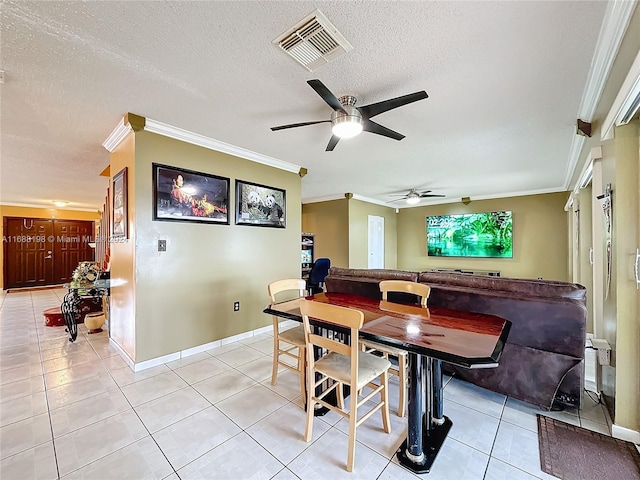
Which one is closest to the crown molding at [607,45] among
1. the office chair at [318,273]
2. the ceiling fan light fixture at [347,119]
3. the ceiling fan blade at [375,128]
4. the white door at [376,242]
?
the ceiling fan blade at [375,128]

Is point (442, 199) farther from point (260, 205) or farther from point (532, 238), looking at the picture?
point (260, 205)

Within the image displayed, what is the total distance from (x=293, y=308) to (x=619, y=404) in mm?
2272

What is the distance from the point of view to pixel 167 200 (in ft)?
9.68

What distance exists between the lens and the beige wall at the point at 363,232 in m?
6.70

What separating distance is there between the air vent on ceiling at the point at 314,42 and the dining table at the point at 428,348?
175 centimetres

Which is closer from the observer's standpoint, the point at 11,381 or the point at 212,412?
the point at 212,412

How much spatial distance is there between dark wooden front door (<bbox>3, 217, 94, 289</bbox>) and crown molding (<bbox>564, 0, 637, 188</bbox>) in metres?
11.5

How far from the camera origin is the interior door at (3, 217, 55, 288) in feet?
24.3

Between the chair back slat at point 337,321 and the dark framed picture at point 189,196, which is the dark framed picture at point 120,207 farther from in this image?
the chair back slat at point 337,321

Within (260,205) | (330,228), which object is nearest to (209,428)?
(260,205)

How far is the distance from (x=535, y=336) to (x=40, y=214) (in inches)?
447

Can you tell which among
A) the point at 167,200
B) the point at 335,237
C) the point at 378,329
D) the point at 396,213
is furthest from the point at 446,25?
the point at 396,213

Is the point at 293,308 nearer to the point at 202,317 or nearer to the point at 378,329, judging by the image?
the point at 378,329

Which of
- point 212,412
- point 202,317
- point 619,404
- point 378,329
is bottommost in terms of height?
point 212,412
